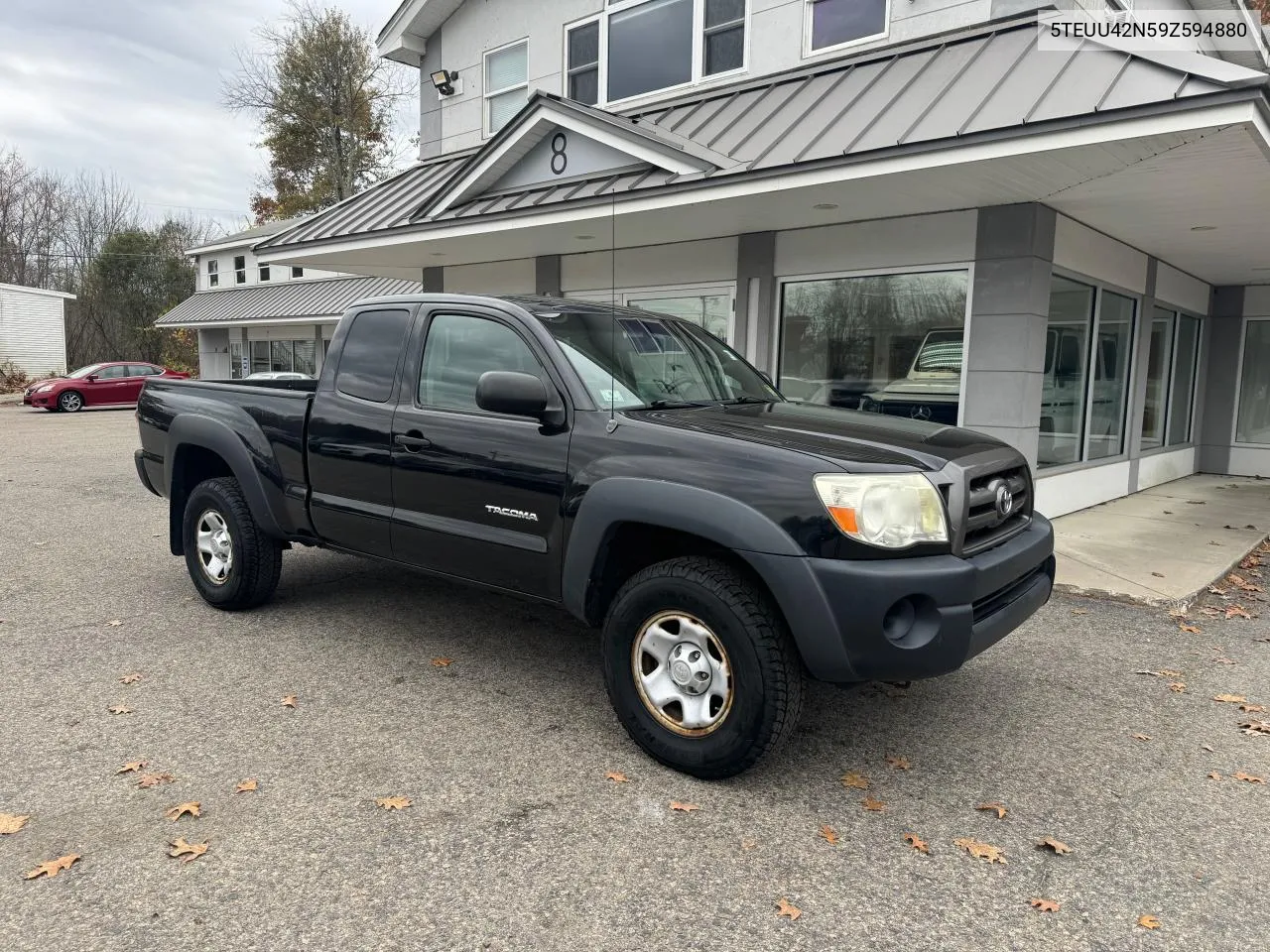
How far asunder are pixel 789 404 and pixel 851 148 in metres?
3.15

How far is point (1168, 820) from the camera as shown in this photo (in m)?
3.17

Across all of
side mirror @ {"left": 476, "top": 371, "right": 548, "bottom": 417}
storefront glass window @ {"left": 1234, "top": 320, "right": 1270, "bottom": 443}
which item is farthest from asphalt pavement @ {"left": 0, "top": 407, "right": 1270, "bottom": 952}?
storefront glass window @ {"left": 1234, "top": 320, "right": 1270, "bottom": 443}

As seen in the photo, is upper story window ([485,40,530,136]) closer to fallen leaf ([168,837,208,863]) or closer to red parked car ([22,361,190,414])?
fallen leaf ([168,837,208,863])

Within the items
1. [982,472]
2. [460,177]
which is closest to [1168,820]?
[982,472]

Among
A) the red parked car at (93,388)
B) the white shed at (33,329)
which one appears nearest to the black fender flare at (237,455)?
the red parked car at (93,388)

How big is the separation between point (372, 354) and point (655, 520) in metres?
2.20

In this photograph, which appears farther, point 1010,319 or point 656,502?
point 1010,319

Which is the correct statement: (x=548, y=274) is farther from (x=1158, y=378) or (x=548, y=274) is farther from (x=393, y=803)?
(x=393, y=803)

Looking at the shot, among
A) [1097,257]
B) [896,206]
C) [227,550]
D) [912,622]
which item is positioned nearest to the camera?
[912,622]

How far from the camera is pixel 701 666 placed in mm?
3295

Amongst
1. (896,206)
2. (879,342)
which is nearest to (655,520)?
(896,206)

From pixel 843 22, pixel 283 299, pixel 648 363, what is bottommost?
pixel 648 363

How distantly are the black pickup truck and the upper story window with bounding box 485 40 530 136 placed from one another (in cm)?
903

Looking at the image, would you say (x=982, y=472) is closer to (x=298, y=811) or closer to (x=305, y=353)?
(x=298, y=811)
